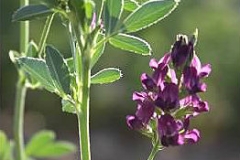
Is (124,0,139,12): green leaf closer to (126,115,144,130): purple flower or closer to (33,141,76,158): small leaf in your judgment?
(126,115,144,130): purple flower

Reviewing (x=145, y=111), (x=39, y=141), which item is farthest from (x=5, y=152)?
(x=145, y=111)

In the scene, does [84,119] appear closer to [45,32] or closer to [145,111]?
[145,111]

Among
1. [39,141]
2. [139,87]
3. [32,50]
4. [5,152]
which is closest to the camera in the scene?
[32,50]

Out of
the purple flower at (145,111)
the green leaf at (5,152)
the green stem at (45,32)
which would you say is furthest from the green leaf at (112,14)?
the green leaf at (5,152)

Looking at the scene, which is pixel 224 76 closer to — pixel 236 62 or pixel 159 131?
pixel 236 62

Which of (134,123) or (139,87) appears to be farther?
(139,87)

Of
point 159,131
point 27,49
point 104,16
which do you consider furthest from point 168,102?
point 27,49

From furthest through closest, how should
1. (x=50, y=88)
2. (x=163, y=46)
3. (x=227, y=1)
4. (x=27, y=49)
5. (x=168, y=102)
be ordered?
(x=227, y=1) → (x=163, y=46) → (x=27, y=49) → (x=50, y=88) → (x=168, y=102)
